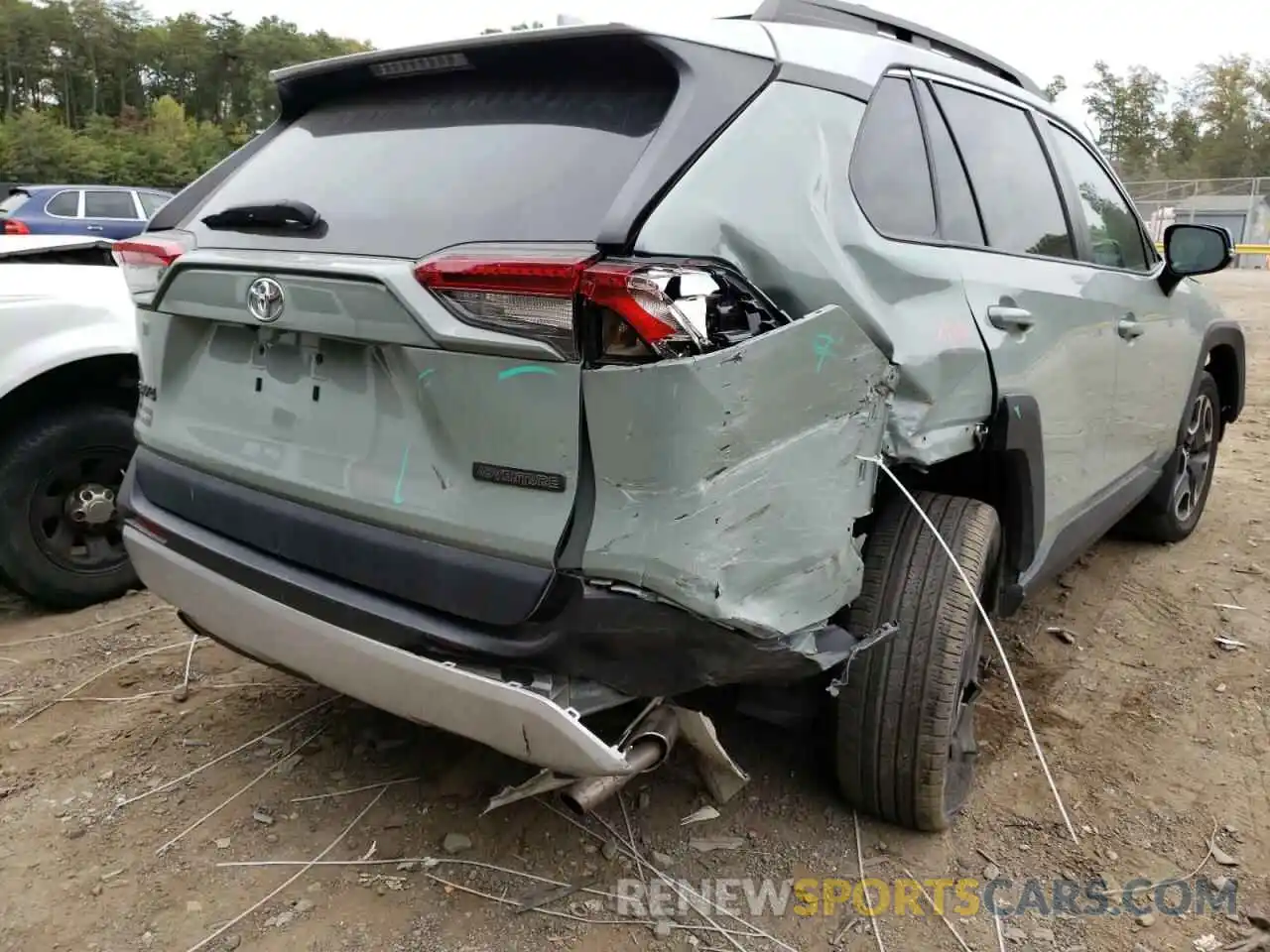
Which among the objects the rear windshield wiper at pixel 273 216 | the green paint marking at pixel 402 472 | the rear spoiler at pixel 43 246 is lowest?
the green paint marking at pixel 402 472

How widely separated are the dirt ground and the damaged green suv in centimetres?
30

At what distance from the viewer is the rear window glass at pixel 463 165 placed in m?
1.94

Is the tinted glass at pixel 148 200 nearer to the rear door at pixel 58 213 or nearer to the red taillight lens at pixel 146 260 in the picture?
the rear door at pixel 58 213

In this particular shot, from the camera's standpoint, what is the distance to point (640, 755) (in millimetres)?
2059

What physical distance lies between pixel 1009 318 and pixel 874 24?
0.90 meters

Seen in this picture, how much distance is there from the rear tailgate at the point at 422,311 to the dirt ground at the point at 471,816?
805 millimetres

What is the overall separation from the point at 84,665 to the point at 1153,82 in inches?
2739

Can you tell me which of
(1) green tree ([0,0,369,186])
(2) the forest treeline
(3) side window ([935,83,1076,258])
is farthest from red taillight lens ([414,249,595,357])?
(1) green tree ([0,0,369,186])

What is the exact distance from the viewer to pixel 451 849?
8.14ft

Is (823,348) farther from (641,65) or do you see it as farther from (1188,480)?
(1188,480)

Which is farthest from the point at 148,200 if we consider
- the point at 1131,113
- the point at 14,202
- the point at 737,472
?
the point at 1131,113

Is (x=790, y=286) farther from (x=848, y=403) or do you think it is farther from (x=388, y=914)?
(x=388, y=914)

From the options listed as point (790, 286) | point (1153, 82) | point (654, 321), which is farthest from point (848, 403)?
point (1153, 82)

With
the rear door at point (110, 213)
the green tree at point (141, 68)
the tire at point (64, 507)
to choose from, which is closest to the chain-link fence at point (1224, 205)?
the rear door at point (110, 213)
